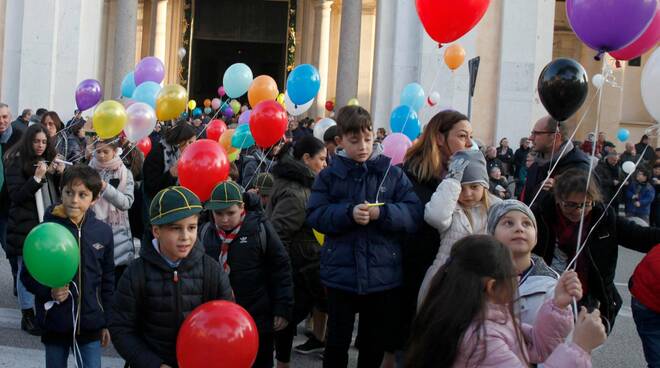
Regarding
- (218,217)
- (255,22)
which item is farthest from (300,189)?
(255,22)

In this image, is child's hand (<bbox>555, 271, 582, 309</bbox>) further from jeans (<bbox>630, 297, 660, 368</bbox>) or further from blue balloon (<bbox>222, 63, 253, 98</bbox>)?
blue balloon (<bbox>222, 63, 253, 98</bbox>)

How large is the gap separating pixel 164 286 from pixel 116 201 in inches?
111

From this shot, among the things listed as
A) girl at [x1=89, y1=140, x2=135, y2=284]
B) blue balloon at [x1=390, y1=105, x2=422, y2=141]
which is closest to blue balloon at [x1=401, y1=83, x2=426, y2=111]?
blue balloon at [x1=390, y1=105, x2=422, y2=141]

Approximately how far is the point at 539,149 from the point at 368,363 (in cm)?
210

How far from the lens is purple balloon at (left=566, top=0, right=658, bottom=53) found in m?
4.70

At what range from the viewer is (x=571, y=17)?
503cm

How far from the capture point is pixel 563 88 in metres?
5.27

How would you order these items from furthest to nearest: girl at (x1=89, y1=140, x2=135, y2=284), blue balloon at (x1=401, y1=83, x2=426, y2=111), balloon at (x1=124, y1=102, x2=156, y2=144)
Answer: blue balloon at (x1=401, y1=83, x2=426, y2=111) < balloon at (x1=124, y1=102, x2=156, y2=144) < girl at (x1=89, y1=140, x2=135, y2=284)

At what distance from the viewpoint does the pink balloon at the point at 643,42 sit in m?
5.52

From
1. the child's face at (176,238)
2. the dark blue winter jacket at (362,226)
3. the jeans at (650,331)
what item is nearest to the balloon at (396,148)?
the dark blue winter jacket at (362,226)

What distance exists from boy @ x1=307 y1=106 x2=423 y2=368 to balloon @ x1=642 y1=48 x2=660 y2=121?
1.44 meters

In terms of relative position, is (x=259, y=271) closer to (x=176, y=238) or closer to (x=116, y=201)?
(x=176, y=238)

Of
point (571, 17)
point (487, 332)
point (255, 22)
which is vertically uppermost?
Answer: point (255, 22)

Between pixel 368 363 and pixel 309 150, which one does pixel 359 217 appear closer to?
pixel 368 363
